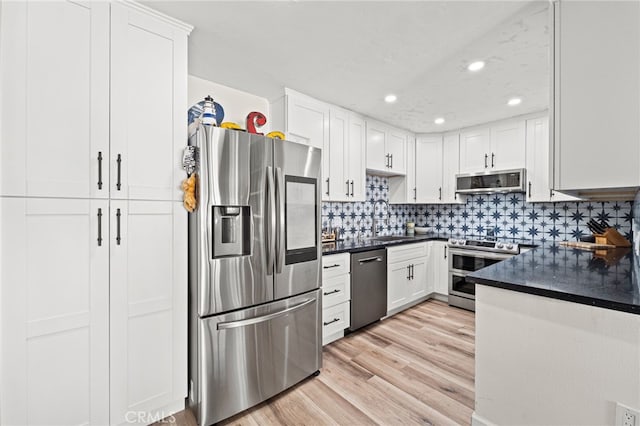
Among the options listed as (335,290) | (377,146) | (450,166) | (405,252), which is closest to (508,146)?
(450,166)

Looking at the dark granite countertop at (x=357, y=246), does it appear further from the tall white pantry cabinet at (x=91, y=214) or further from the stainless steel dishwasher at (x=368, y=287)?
the tall white pantry cabinet at (x=91, y=214)

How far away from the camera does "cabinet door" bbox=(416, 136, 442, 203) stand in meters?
3.99

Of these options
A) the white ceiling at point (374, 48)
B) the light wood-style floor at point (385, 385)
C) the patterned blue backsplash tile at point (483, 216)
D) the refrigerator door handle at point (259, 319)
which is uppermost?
the white ceiling at point (374, 48)

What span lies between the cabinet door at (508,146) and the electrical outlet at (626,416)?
295 cm

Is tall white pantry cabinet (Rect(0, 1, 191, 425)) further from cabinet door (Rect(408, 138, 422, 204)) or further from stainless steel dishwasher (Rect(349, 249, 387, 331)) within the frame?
cabinet door (Rect(408, 138, 422, 204))

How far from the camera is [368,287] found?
2.83 meters

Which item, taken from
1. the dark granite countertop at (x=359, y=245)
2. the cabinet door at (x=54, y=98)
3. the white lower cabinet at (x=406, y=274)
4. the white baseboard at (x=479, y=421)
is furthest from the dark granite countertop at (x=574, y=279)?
the cabinet door at (x=54, y=98)

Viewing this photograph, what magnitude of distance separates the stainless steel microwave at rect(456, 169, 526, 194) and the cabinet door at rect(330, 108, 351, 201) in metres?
1.76

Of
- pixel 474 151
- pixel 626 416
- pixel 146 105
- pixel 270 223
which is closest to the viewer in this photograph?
pixel 626 416

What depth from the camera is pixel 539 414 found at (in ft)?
4.02

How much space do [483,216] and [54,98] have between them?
4.50m

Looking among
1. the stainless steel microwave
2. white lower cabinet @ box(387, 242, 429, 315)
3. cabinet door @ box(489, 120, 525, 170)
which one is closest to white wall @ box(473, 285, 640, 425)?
white lower cabinet @ box(387, 242, 429, 315)

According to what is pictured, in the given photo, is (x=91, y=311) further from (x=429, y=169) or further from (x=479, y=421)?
(x=429, y=169)

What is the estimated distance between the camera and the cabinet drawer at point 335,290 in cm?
243
